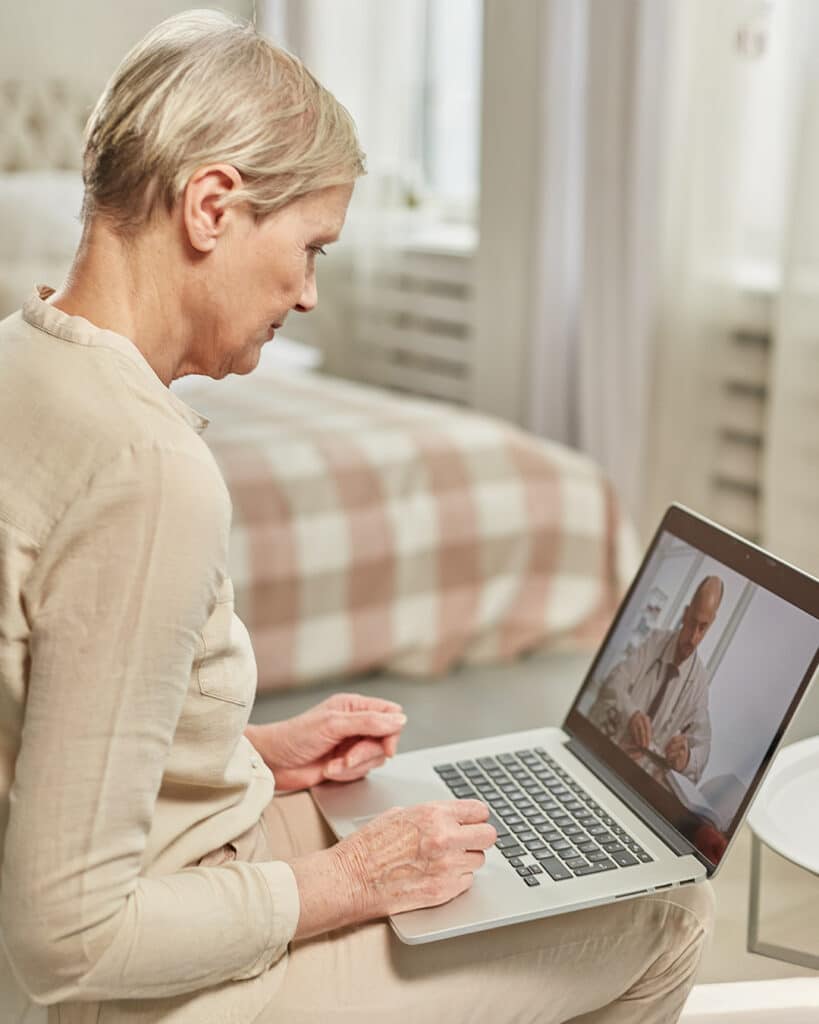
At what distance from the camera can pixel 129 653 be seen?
0.68m

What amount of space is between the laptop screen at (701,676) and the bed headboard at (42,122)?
1.45 meters

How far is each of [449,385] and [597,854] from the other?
3009 mm

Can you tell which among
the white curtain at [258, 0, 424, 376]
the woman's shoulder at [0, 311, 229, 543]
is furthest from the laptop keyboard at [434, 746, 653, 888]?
the white curtain at [258, 0, 424, 376]

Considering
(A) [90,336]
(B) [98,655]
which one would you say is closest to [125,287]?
(A) [90,336]

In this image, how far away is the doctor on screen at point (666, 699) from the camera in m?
0.95

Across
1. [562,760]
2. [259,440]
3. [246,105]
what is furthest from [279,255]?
[259,440]

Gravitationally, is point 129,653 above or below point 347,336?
above

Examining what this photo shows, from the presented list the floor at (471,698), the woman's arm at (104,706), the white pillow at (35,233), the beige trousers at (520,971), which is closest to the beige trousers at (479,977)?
the beige trousers at (520,971)

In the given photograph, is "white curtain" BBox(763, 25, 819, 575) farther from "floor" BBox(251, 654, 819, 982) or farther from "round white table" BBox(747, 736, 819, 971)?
"round white table" BBox(747, 736, 819, 971)

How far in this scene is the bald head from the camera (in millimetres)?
982

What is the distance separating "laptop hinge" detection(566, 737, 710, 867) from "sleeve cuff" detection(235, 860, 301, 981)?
0.93 feet

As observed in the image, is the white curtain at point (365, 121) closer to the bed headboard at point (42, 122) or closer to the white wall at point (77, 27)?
the bed headboard at point (42, 122)

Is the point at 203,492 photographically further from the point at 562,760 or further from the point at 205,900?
the point at 562,760

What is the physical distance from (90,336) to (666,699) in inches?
20.5
